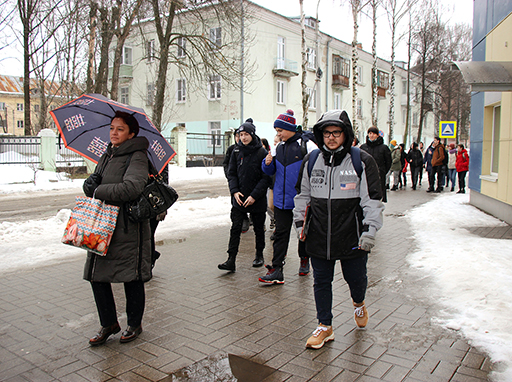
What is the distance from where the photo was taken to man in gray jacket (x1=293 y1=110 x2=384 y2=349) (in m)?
3.44

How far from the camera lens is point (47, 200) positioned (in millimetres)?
13562

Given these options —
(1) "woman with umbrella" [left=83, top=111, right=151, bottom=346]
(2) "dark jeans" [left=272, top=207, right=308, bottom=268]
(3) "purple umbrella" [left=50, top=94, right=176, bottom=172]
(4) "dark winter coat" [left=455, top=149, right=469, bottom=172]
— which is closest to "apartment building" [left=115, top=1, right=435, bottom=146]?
(4) "dark winter coat" [left=455, top=149, right=469, bottom=172]

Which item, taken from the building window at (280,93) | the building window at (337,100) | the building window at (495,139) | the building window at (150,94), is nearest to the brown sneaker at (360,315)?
the building window at (495,139)

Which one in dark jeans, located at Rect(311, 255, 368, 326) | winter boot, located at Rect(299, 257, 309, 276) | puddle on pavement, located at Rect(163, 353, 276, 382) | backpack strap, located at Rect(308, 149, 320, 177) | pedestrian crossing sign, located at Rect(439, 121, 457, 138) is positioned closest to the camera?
puddle on pavement, located at Rect(163, 353, 276, 382)

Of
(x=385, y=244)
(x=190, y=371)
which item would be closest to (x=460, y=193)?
(x=385, y=244)

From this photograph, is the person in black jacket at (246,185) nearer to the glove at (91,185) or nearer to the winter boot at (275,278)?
the winter boot at (275,278)

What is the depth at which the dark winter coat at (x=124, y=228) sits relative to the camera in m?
3.40

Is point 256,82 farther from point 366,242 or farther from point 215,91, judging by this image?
point 366,242

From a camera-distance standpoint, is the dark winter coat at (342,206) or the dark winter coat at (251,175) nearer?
the dark winter coat at (342,206)

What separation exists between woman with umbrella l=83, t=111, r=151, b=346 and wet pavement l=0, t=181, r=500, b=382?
0.93ft

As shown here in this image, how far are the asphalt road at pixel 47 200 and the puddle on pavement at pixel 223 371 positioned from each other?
810cm

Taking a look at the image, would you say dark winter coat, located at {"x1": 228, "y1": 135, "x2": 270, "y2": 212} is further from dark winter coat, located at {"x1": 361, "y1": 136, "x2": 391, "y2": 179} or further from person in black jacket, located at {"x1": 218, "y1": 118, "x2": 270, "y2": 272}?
dark winter coat, located at {"x1": 361, "y1": 136, "x2": 391, "y2": 179}

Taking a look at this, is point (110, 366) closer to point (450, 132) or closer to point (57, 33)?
point (450, 132)

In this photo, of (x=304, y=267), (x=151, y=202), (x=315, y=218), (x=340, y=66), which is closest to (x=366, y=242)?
(x=315, y=218)
